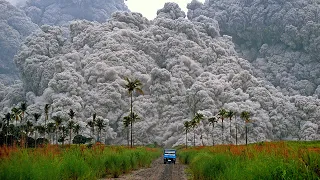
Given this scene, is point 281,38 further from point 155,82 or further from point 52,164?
point 52,164

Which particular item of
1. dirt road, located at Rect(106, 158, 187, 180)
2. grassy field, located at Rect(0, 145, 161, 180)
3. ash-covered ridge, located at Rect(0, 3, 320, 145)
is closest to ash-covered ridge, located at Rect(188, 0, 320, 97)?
ash-covered ridge, located at Rect(0, 3, 320, 145)

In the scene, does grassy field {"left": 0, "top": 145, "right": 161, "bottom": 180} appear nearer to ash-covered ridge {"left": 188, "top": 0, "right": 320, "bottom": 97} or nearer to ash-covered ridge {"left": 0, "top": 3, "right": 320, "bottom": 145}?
ash-covered ridge {"left": 0, "top": 3, "right": 320, "bottom": 145}

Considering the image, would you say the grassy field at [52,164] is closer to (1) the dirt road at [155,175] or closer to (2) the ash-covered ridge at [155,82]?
(1) the dirt road at [155,175]

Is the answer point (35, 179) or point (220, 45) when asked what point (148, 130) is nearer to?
point (220, 45)

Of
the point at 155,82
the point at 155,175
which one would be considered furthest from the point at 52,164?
the point at 155,82

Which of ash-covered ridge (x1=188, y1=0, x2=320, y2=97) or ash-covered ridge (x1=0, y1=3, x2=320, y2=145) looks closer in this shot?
ash-covered ridge (x1=0, y1=3, x2=320, y2=145)

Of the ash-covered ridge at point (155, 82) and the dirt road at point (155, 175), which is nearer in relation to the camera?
the dirt road at point (155, 175)

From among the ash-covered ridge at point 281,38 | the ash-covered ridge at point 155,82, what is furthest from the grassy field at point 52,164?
the ash-covered ridge at point 281,38

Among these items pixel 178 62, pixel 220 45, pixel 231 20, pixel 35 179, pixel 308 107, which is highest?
pixel 231 20

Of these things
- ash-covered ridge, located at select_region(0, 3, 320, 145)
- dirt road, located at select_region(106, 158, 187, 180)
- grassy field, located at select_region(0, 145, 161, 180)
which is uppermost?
ash-covered ridge, located at select_region(0, 3, 320, 145)

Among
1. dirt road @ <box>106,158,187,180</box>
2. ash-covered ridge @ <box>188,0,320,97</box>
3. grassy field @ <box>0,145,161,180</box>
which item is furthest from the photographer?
ash-covered ridge @ <box>188,0,320,97</box>

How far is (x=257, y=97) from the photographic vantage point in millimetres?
129000

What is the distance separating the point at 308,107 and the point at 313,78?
121ft

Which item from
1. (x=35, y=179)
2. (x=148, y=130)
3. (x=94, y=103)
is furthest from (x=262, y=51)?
(x=35, y=179)
